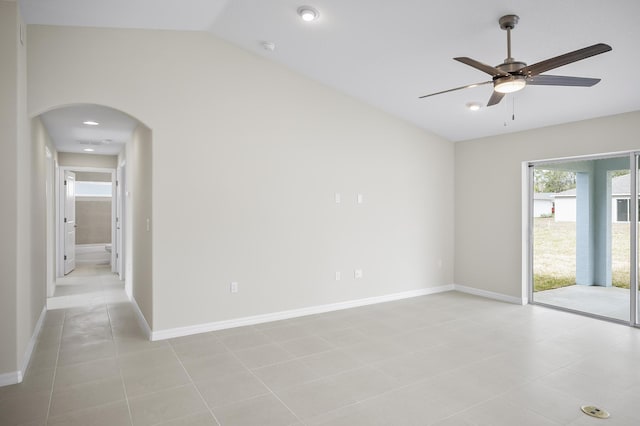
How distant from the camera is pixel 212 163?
4234mm

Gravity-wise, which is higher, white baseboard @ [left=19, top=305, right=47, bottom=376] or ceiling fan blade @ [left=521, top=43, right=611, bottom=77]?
ceiling fan blade @ [left=521, top=43, right=611, bottom=77]

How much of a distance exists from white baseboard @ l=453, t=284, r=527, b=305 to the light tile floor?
0.76m

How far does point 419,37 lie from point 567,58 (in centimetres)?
144

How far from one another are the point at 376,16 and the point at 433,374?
3120 mm

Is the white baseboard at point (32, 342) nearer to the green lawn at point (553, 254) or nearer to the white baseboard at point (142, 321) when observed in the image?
the white baseboard at point (142, 321)

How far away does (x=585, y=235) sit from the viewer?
5.13 m

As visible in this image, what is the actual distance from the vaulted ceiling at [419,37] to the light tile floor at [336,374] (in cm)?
264

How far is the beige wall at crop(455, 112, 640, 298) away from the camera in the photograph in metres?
4.88

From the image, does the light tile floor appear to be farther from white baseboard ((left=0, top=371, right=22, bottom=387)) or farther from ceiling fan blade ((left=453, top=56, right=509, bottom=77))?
ceiling fan blade ((left=453, top=56, right=509, bottom=77))

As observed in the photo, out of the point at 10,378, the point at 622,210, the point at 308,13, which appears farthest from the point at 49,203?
the point at 622,210

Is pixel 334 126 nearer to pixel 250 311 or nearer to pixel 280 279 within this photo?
pixel 280 279

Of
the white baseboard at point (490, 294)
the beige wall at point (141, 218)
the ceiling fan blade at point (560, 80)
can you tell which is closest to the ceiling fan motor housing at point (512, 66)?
the ceiling fan blade at point (560, 80)

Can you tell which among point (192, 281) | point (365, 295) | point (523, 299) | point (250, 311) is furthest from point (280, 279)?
point (523, 299)

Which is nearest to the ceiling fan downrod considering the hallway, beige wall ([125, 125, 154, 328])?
beige wall ([125, 125, 154, 328])
